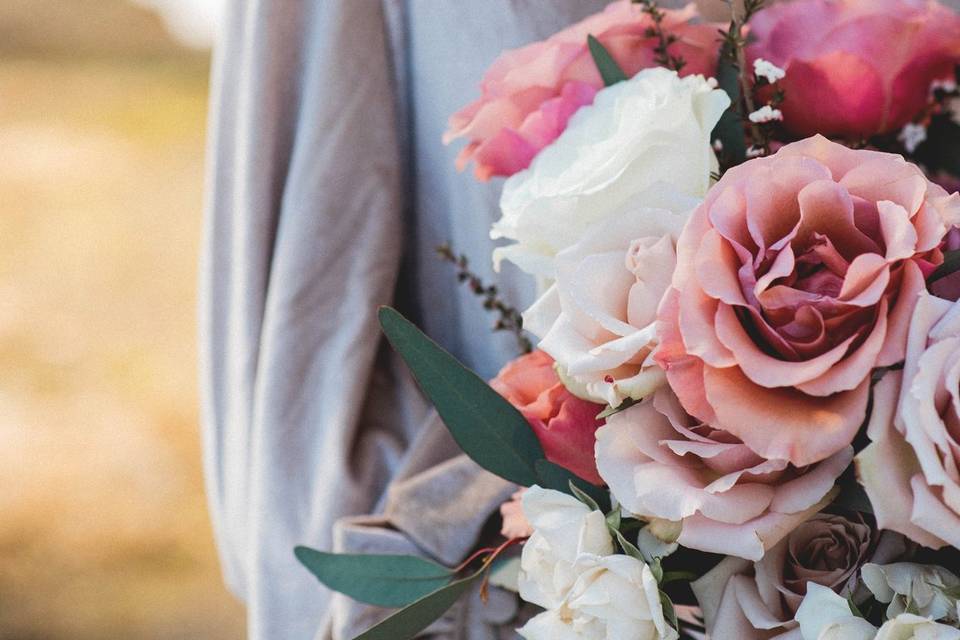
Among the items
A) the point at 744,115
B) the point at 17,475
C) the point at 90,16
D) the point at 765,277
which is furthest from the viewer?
the point at 90,16

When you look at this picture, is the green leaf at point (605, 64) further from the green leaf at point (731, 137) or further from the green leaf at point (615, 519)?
the green leaf at point (615, 519)

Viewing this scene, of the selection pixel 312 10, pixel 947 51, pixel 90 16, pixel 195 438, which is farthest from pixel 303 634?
pixel 90 16

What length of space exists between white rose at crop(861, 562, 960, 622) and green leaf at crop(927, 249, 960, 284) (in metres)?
0.10

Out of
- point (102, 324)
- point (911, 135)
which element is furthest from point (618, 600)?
point (102, 324)

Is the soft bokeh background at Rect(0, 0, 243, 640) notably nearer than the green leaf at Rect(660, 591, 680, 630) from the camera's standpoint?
No

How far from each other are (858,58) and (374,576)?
366 mm

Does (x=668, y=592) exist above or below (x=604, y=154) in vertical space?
below

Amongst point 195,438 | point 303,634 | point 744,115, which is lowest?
point 195,438

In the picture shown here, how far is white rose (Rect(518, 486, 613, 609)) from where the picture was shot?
35 cm

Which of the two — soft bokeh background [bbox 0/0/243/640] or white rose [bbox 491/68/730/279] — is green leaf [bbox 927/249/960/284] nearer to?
white rose [bbox 491/68/730/279]

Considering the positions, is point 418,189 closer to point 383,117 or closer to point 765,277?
point 383,117

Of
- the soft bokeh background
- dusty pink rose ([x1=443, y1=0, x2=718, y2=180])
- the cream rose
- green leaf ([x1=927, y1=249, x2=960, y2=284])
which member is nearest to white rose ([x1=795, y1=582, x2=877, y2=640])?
the cream rose

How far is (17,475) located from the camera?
1.64 meters

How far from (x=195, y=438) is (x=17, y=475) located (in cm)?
30
